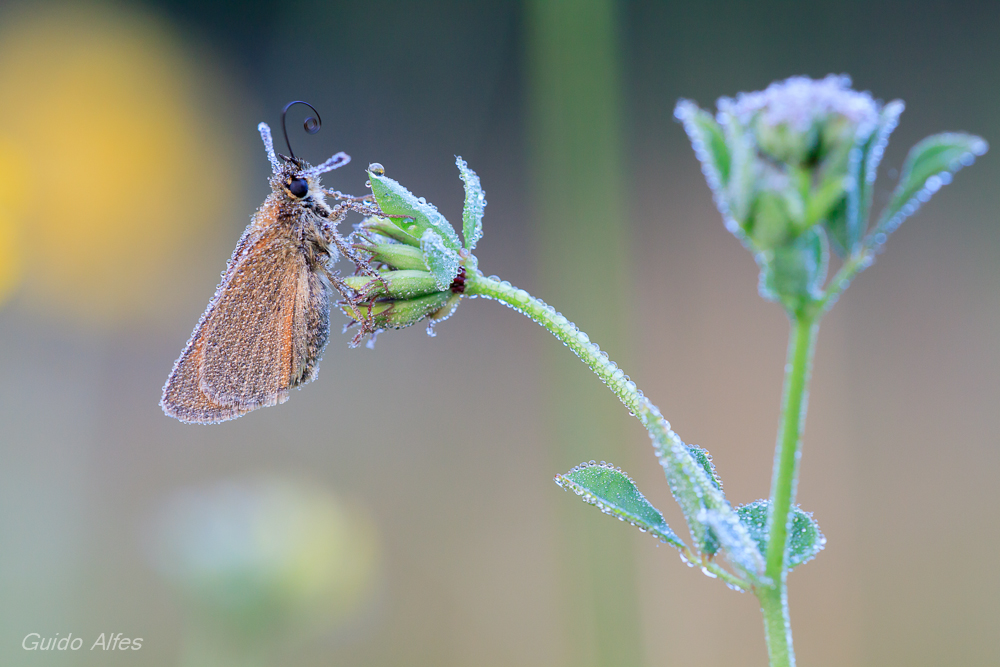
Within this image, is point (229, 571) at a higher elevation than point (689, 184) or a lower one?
lower

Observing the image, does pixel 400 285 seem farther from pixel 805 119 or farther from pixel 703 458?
pixel 805 119

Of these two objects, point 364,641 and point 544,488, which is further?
point 544,488

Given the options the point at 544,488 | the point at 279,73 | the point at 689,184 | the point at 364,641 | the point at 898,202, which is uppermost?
the point at 279,73

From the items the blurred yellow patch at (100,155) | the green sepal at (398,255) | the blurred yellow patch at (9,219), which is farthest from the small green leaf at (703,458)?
the blurred yellow patch at (9,219)

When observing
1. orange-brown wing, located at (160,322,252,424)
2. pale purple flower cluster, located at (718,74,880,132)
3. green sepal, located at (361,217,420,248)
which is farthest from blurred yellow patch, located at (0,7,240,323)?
pale purple flower cluster, located at (718,74,880,132)

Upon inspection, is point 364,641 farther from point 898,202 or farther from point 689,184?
point 898,202

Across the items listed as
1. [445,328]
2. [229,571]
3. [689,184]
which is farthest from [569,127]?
[229,571]
